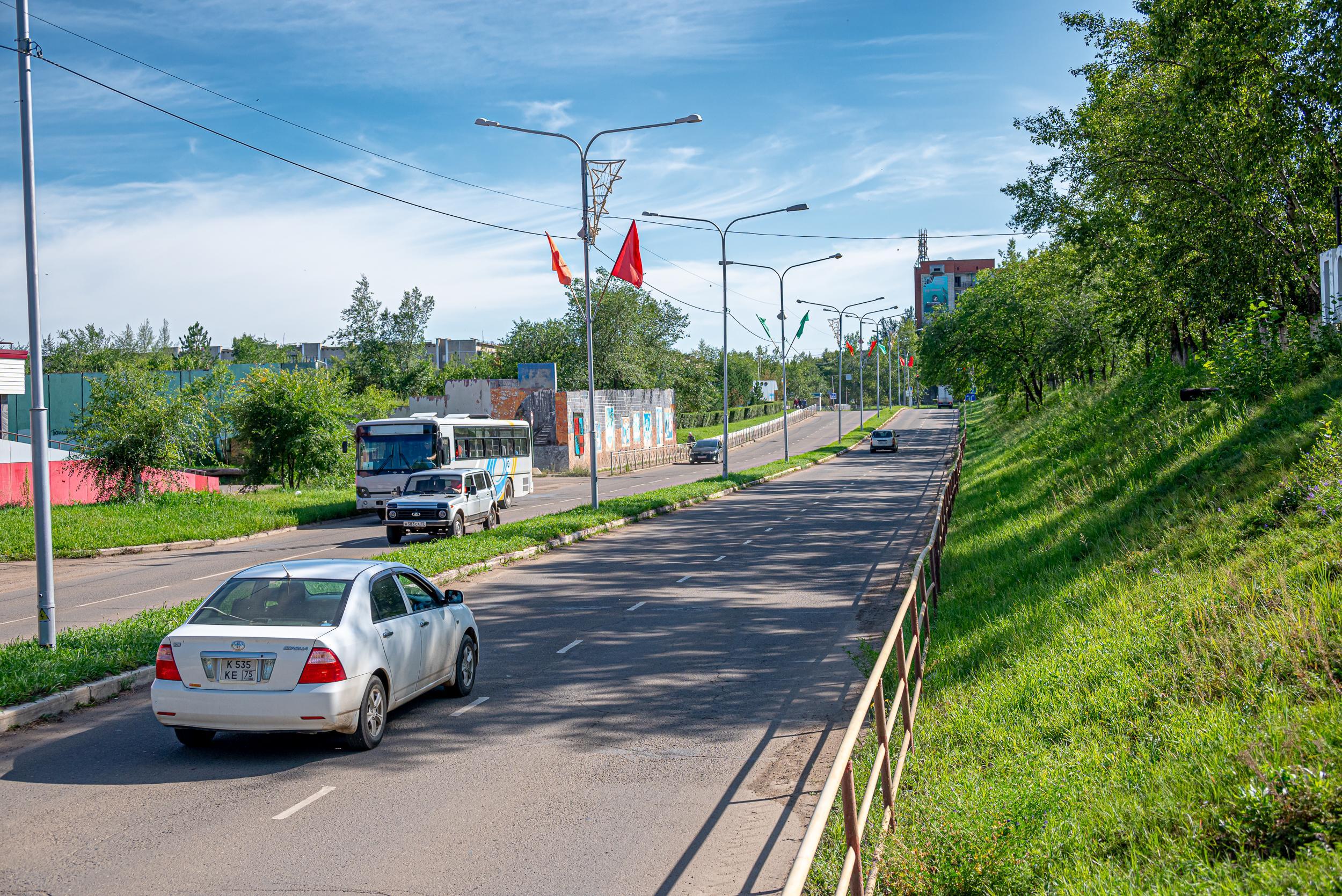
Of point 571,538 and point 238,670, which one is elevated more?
point 238,670

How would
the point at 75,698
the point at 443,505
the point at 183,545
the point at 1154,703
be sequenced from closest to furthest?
1. the point at 1154,703
2. the point at 75,698
3. the point at 443,505
4. the point at 183,545

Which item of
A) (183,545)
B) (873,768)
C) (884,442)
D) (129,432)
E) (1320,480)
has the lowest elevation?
(183,545)

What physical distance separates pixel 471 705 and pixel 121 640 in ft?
14.8

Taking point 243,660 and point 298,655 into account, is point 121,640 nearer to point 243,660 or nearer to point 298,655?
point 243,660

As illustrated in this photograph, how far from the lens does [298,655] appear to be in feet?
24.5

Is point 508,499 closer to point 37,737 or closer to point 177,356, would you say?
point 37,737

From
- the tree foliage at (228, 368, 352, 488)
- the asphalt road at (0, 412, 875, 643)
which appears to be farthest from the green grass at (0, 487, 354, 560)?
the tree foliage at (228, 368, 352, 488)

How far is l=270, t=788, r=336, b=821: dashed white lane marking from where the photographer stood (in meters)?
6.46

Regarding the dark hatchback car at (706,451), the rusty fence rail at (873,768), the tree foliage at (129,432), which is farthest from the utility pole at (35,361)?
the dark hatchback car at (706,451)

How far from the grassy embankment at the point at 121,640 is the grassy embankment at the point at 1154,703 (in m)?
7.70

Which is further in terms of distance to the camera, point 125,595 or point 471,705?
point 125,595

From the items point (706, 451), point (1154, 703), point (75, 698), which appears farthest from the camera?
point (706, 451)

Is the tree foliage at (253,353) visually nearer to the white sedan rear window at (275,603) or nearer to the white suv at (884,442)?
the white suv at (884,442)

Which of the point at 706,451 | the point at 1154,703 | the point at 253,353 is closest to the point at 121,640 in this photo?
the point at 1154,703
